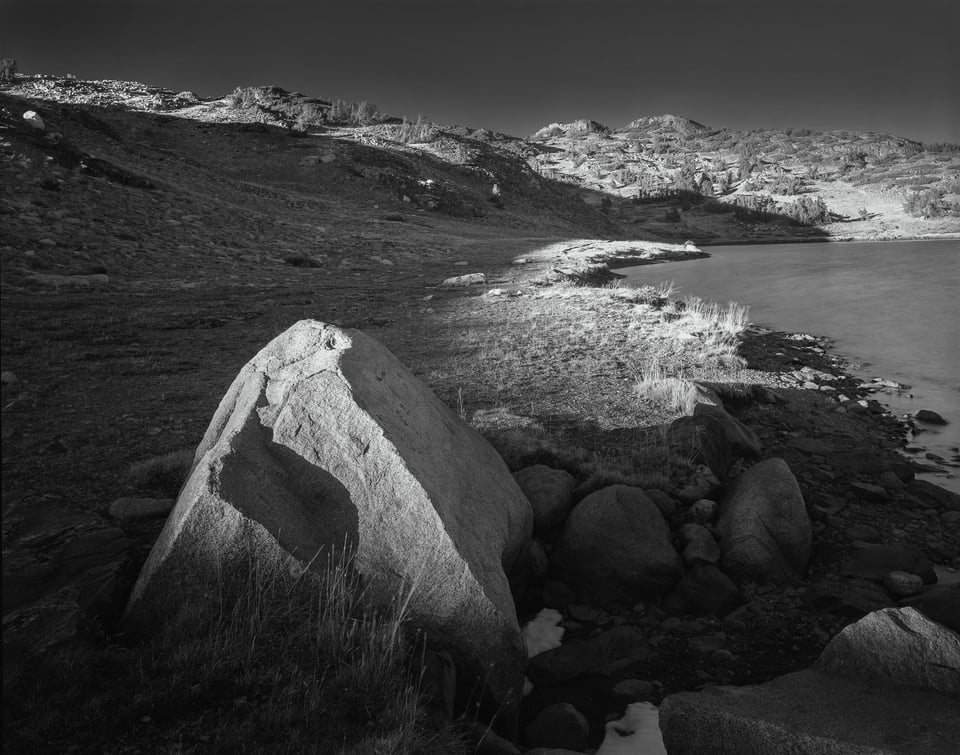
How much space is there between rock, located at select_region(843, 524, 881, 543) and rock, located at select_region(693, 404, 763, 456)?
1614mm

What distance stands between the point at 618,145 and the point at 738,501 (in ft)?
475

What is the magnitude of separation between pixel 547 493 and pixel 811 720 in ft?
10.5

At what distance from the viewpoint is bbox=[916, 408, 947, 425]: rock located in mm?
10086

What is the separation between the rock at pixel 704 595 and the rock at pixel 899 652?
144 cm

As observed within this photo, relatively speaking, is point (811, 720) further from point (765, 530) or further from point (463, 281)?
point (463, 281)

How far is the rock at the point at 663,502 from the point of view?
6.31 m

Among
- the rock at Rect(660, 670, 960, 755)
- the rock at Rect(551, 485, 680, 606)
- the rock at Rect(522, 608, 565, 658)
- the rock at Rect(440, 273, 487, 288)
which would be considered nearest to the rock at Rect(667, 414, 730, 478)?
the rock at Rect(551, 485, 680, 606)

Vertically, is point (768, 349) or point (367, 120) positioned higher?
point (367, 120)

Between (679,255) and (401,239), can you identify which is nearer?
(401,239)

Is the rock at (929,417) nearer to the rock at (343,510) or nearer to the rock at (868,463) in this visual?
the rock at (868,463)

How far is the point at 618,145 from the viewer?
138250 millimetres

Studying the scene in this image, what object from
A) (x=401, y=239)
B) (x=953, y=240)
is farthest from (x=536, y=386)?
(x=953, y=240)

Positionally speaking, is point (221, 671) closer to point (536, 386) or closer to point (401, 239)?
point (536, 386)

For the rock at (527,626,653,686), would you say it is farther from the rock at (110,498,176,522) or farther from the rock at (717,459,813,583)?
the rock at (110,498,176,522)
